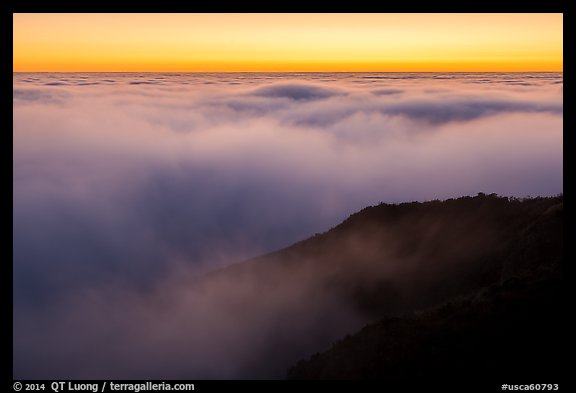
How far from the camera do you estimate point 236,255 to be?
340ft

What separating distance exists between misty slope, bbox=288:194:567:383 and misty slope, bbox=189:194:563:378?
1.52 feet

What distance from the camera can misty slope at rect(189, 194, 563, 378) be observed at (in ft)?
77.0

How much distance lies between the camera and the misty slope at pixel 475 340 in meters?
13.0

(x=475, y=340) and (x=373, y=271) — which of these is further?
(x=373, y=271)

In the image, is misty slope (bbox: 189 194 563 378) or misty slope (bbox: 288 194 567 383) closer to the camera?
misty slope (bbox: 288 194 567 383)

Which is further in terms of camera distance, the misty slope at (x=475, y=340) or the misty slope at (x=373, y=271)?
the misty slope at (x=373, y=271)

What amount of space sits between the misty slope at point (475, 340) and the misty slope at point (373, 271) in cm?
46

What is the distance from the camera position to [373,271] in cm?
3209

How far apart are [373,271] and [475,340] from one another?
17452 millimetres

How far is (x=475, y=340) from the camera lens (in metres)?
14.7

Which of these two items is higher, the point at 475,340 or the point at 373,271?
the point at 475,340
